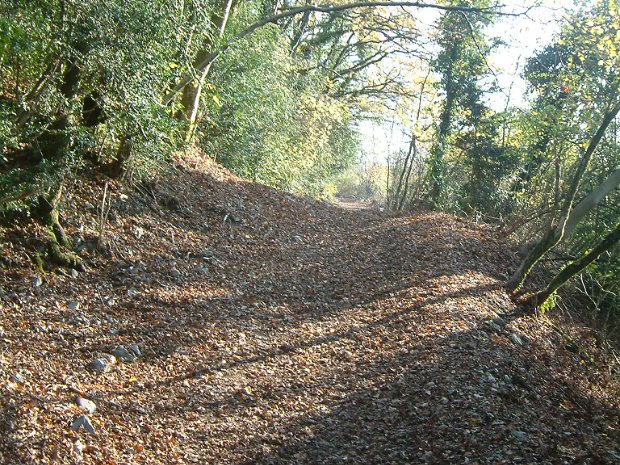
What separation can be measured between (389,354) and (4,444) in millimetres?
4368

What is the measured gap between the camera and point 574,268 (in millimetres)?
7684

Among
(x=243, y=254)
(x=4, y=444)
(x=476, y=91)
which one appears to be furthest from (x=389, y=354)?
(x=476, y=91)

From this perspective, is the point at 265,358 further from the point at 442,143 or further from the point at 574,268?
the point at 442,143

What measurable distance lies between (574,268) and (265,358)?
15.7 feet

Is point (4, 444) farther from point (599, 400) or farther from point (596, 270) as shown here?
point (596, 270)

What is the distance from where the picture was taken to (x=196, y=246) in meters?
8.59

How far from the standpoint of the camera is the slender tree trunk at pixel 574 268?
7.00 meters

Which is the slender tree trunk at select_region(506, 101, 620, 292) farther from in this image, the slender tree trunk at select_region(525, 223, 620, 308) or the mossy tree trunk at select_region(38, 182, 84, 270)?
the mossy tree trunk at select_region(38, 182, 84, 270)

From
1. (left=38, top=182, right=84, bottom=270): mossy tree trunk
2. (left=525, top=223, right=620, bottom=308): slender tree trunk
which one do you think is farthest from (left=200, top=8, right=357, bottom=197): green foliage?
(left=525, top=223, right=620, bottom=308): slender tree trunk

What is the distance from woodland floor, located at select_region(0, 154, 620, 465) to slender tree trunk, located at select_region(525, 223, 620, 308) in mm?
392

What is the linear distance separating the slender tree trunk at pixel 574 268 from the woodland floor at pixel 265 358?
392mm

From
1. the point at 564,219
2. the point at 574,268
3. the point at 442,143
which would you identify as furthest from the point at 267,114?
the point at 574,268

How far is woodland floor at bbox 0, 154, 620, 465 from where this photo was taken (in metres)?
4.52

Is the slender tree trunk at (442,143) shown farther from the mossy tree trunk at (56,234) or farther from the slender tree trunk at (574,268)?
the mossy tree trunk at (56,234)
